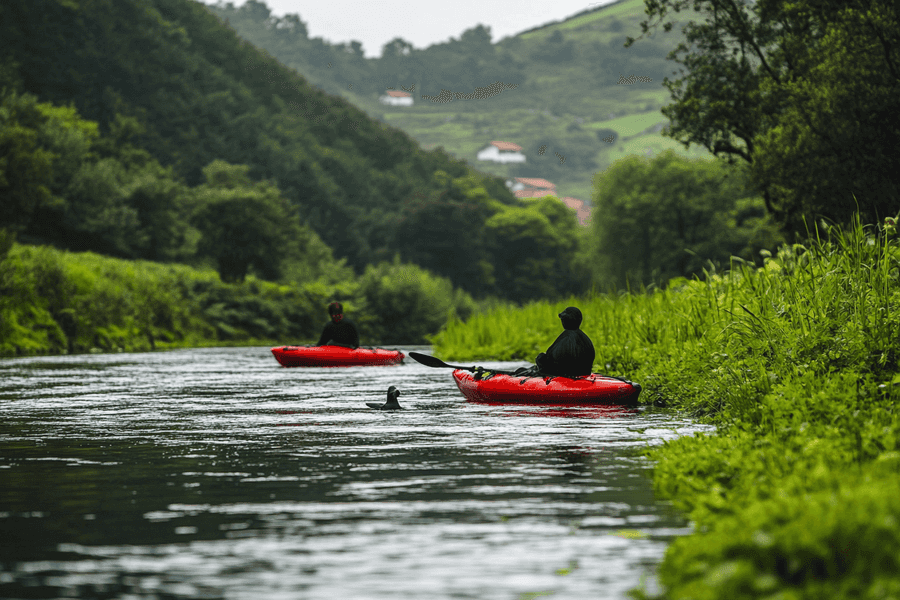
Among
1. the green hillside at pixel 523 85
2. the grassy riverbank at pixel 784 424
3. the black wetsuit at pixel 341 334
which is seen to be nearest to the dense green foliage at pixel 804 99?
the grassy riverbank at pixel 784 424

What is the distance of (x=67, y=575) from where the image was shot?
4730 millimetres

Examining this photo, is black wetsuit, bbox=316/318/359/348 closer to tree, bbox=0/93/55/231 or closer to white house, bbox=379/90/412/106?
tree, bbox=0/93/55/231

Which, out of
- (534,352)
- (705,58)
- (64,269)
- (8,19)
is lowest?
(534,352)

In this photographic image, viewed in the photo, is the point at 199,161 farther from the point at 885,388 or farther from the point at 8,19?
the point at 885,388

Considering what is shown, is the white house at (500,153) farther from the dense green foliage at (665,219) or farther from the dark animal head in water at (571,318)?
the dark animal head in water at (571,318)

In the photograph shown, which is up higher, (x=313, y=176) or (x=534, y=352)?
(x=313, y=176)

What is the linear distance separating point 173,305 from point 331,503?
3250 centimetres

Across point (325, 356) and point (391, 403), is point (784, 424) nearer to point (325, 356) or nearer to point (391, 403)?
point (391, 403)

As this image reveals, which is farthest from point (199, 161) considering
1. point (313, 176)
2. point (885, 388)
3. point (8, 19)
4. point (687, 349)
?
point (885, 388)

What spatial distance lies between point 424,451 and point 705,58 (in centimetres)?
1845

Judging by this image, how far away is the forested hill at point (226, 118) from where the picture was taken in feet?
205

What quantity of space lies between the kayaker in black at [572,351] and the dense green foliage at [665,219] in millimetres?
46257

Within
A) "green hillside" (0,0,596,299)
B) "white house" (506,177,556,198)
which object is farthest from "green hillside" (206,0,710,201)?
"green hillside" (0,0,596,299)

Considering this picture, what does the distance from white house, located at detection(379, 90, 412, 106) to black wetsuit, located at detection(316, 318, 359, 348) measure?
143441mm
